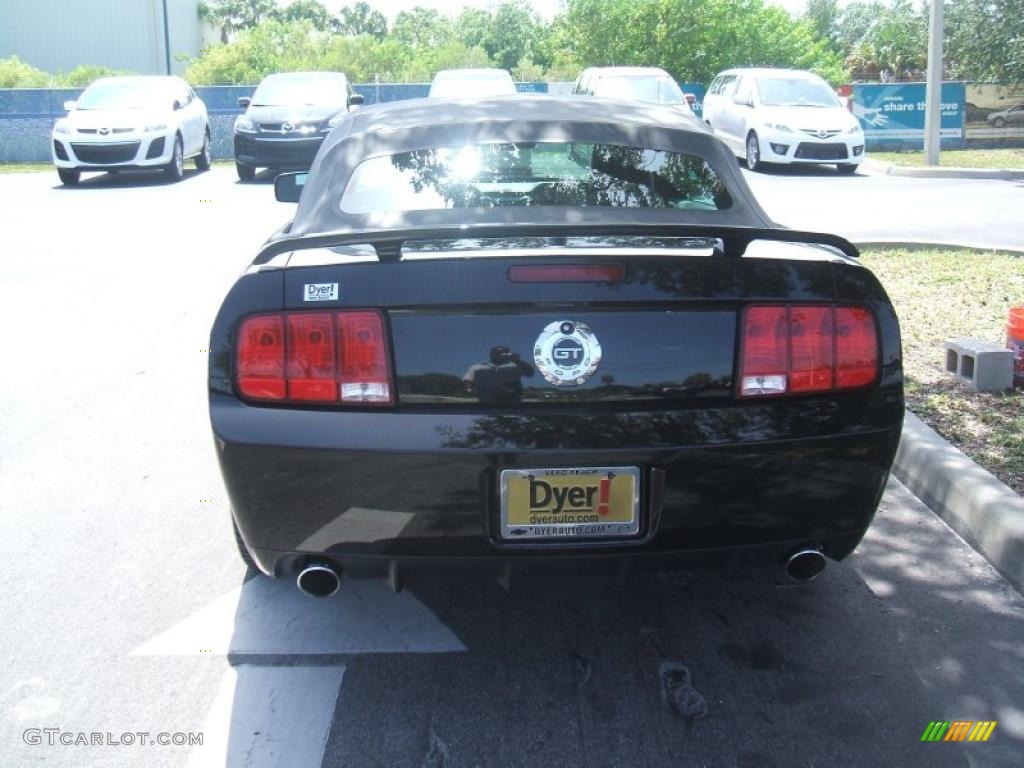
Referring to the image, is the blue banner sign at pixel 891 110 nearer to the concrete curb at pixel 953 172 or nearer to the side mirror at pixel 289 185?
the concrete curb at pixel 953 172

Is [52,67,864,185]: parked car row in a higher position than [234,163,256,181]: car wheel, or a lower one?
higher

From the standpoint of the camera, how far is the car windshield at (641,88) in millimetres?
21027

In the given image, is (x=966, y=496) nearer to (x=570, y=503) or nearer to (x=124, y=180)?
(x=570, y=503)

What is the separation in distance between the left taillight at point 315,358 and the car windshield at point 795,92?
18.4m

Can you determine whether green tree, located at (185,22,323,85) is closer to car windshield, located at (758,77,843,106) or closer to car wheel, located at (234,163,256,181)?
car wheel, located at (234,163,256,181)

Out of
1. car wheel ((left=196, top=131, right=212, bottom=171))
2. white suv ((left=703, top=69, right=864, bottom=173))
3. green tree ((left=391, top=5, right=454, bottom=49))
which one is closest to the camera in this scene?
white suv ((left=703, top=69, right=864, bottom=173))

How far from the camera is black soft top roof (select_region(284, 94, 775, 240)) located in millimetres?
4027

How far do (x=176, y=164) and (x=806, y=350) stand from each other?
18460 mm

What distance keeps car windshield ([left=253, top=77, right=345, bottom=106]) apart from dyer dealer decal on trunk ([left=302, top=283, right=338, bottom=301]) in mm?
17773

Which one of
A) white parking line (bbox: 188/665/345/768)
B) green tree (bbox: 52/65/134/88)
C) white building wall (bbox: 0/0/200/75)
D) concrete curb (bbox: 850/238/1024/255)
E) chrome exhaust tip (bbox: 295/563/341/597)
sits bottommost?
white parking line (bbox: 188/665/345/768)

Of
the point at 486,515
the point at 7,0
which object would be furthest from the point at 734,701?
the point at 7,0

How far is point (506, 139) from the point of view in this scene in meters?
4.41

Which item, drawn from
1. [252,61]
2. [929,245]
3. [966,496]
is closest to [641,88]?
[929,245]

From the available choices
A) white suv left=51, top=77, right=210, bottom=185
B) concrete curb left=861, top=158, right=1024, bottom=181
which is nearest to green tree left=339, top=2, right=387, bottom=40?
white suv left=51, top=77, right=210, bottom=185
